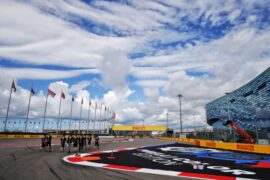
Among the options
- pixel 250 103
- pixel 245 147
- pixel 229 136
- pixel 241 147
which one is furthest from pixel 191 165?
pixel 250 103

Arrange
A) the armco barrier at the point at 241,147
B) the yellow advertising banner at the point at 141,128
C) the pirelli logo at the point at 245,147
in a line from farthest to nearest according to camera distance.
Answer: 1. the yellow advertising banner at the point at 141,128
2. the pirelli logo at the point at 245,147
3. the armco barrier at the point at 241,147

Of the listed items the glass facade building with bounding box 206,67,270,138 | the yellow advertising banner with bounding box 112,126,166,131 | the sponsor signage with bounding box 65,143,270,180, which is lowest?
the sponsor signage with bounding box 65,143,270,180

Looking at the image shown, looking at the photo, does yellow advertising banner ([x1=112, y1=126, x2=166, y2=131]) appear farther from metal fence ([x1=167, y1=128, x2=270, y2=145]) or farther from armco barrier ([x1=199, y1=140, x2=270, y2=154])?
armco barrier ([x1=199, y1=140, x2=270, y2=154])

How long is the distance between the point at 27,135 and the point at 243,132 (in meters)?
42.6

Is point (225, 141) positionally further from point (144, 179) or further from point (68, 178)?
point (68, 178)

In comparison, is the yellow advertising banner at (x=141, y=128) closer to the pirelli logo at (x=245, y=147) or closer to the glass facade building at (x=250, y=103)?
the glass facade building at (x=250, y=103)

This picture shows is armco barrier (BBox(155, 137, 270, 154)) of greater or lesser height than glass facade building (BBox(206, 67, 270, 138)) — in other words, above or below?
below

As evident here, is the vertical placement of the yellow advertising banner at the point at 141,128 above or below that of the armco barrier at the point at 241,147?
above

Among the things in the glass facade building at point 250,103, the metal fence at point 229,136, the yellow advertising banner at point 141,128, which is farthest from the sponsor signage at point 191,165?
the yellow advertising banner at point 141,128

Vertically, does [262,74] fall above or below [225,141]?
above

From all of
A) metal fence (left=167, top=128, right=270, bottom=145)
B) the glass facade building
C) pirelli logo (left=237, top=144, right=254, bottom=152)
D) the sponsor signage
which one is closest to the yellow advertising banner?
the glass facade building

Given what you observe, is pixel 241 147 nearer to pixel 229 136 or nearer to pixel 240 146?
pixel 240 146

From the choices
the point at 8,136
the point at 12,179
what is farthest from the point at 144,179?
the point at 8,136

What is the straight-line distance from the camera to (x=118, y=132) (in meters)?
108
